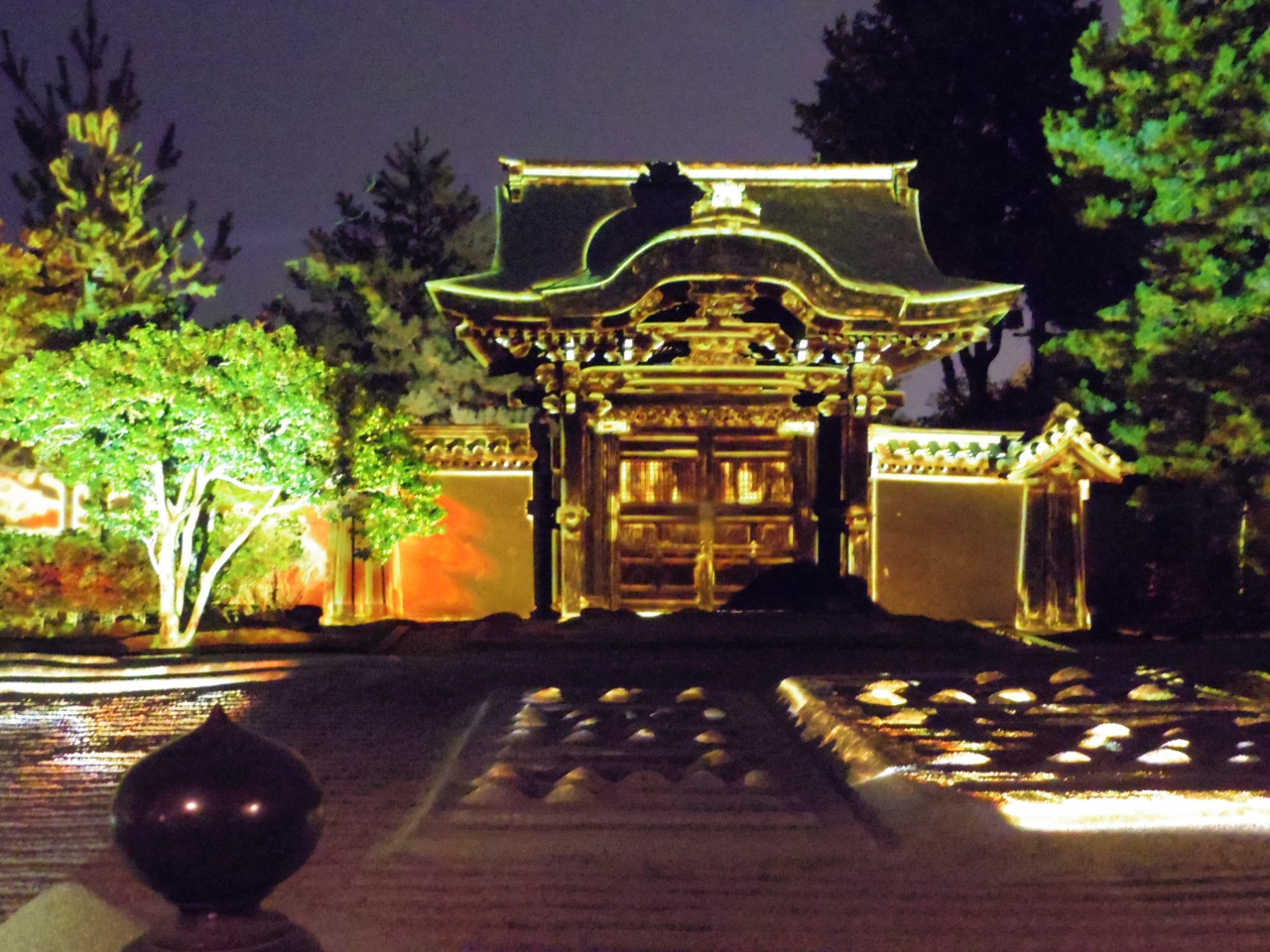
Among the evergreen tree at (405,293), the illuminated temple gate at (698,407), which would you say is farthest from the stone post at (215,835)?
the evergreen tree at (405,293)

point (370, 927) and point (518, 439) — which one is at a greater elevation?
point (518, 439)

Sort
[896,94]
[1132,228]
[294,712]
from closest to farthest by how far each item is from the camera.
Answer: [294,712], [1132,228], [896,94]

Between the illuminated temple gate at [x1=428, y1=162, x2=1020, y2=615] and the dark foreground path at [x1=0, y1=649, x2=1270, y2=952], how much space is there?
23.8 ft

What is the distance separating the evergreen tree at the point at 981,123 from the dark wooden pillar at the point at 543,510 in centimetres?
1173

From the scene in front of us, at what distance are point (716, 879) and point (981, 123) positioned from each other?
856 inches

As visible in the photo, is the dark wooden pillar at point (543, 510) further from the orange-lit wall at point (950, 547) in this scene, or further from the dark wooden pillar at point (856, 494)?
the orange-lit wall at point (950, 547)

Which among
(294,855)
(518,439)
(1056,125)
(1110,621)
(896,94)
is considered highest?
(896,94)

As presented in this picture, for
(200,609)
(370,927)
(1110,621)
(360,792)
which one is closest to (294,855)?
(370,927)

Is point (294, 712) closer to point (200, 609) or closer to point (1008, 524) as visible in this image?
point (200, 609)

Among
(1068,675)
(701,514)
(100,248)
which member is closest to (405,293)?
(100,248)

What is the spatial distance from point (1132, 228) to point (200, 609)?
42.5ft

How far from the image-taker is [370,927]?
3893 millimetres

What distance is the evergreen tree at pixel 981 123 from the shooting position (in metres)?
22.6

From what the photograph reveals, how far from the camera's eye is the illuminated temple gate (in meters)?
12.6
